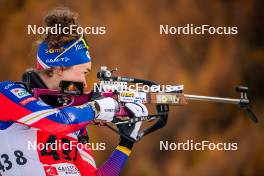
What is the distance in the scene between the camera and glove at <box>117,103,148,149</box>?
257cm

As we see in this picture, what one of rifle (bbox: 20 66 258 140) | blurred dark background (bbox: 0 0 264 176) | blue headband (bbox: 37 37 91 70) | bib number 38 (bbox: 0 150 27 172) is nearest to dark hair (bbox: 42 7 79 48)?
blue headband (bbox: 37 37 91 70)

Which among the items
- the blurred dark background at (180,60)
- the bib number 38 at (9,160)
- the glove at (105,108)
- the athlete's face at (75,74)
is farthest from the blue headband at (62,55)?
the blurred dark background at (180,60)

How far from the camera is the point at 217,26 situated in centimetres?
405

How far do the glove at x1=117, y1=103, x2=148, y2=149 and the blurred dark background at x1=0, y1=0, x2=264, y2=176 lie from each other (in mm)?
1269

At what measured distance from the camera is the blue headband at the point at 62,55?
2531 millimetres

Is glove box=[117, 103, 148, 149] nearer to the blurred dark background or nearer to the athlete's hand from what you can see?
the athlete's hand

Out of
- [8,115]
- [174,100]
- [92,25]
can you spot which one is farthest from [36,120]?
[92,25]

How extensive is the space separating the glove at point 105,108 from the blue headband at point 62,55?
0.23 meters

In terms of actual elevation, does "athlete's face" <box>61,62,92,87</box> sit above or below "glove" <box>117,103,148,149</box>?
above

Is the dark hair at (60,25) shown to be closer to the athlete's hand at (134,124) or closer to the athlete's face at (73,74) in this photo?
the athlete's face at (73,74)

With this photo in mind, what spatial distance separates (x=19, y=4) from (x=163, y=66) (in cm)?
99

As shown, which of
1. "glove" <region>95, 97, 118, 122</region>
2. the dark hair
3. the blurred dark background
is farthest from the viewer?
the blurred dark background

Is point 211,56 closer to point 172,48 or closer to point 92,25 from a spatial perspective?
point 172,48

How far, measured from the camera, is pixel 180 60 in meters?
4.02
